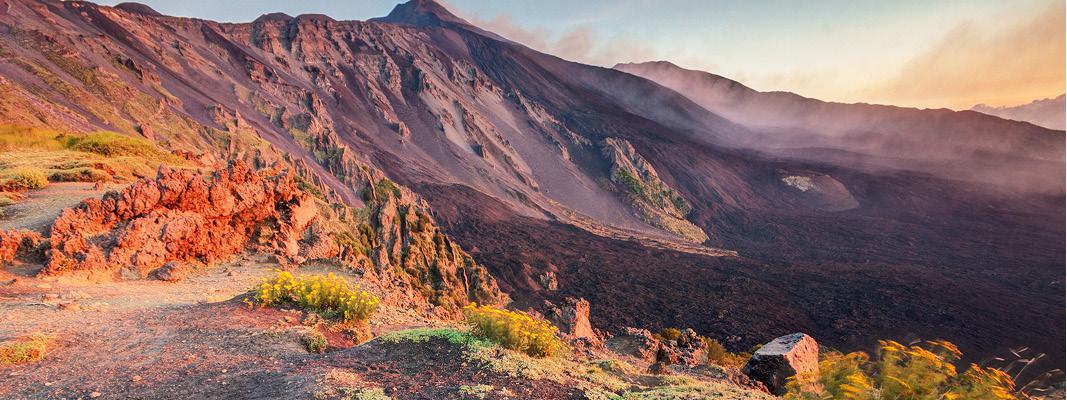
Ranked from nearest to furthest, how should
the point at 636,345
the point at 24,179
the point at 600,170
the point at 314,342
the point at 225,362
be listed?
the point at 225,362
the point at 314,342
the point at 24,179
the point at 636,345
the point at 600,170

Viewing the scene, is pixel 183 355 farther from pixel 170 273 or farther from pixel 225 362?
pixel 170 273

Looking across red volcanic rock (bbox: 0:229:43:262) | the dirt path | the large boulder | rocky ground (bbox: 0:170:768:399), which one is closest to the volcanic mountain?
the dirt path

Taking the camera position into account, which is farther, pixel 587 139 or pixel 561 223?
pixel 587 139

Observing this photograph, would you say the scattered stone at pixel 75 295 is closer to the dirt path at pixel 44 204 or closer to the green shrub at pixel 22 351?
the green shrub at pixel 22 351

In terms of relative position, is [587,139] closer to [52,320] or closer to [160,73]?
[160,73]

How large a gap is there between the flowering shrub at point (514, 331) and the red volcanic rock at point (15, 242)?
28.5ft

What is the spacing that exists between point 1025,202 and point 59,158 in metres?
122

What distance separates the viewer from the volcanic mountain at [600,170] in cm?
3988

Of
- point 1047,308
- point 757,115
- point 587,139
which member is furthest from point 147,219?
point 757,115

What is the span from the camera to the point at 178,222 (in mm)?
10836

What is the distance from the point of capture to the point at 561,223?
6356cm

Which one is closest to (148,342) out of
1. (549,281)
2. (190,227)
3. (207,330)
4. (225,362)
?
(207,330)

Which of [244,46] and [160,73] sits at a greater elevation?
[244,46]

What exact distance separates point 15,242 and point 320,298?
→ 596 cm
